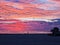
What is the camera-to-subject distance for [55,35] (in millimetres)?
23453

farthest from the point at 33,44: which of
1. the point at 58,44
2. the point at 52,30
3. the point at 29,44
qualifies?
the point at 52,30

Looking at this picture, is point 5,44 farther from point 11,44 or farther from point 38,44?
point 38,44

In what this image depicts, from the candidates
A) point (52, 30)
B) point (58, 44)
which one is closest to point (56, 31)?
point (52, 30)

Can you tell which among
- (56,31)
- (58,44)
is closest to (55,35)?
(56,31)

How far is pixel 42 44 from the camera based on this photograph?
53.8 feet

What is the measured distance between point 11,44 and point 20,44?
48 centimetres

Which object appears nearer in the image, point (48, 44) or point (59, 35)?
point (48, 44)

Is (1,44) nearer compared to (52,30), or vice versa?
(1,44)

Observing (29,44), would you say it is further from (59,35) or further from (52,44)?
(59,35)

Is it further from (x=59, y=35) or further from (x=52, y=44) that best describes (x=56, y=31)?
(x=52, y=44)

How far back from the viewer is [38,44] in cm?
1642

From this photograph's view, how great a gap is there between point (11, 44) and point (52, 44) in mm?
2220

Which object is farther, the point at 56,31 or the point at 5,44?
the point at 56,31

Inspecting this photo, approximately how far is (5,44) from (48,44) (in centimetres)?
232
